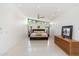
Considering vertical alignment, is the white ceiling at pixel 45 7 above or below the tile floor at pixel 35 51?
above

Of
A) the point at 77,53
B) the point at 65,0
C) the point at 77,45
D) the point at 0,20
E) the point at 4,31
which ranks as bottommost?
the point at 77,53

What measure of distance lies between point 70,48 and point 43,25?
37.1 ft

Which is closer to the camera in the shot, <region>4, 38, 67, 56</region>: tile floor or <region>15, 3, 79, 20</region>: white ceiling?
<region>4, 38, 67, 56</region>: tile floor

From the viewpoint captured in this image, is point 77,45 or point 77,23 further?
point 77,23

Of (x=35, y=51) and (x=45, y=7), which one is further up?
(x=45, y=7)

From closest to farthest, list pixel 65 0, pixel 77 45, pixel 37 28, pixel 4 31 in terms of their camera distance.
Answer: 1. pixel 65 0
2. pixel 77 45
3. pixel 4 31
4. pixel 37 28

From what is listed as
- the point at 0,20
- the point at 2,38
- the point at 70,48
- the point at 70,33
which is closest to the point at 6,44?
the point at 2,38

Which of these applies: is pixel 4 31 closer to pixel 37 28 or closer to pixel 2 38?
pixel 2 38

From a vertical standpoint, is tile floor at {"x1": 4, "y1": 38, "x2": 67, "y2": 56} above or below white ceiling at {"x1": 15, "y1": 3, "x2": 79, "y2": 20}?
below

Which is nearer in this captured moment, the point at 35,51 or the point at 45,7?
the point at 35,51

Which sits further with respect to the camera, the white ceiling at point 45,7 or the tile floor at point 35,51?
the white ceiling at point 45,7

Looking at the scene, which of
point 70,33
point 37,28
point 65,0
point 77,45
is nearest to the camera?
point 65,0

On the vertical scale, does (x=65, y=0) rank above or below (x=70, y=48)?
above

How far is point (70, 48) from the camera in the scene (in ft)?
14.9
